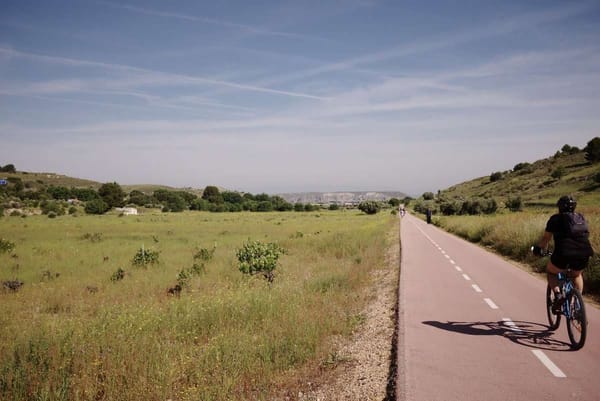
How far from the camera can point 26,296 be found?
11.5 m

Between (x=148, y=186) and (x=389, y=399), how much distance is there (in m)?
204

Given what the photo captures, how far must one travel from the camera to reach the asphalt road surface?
14.4ft

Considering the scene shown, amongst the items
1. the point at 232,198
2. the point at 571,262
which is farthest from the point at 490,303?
the point at 232,198

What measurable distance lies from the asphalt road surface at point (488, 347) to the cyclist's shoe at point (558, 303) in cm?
46

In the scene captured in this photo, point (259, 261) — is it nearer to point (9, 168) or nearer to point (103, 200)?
point (103, 200)

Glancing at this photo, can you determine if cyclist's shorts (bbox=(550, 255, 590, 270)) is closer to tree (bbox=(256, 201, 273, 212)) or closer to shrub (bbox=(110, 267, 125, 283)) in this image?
shrub (bbox=(110, 267, 125, 283))

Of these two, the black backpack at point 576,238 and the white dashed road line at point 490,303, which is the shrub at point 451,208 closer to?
the white dashed road line at point 490,303

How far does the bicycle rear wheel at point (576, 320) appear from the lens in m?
5.38

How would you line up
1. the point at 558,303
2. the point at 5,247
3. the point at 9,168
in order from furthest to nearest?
the point at 9,168 → the point at 5,247 → the point at 558,303

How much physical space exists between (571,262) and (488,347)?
5.96 feet

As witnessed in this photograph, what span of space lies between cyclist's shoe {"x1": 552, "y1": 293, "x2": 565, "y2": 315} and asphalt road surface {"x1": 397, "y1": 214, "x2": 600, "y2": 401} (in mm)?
456

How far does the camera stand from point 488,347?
575 cm

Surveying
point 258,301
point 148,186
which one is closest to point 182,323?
point 258,301

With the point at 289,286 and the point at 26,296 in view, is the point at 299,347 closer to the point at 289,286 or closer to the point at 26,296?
the point at 289,286
